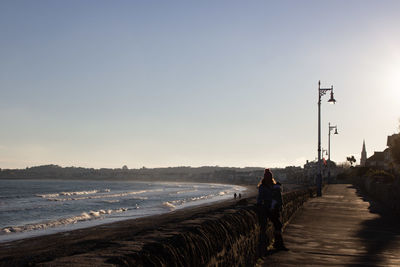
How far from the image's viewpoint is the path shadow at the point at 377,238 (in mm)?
7752

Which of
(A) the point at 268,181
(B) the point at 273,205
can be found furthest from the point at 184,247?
(A) the point at 268,181

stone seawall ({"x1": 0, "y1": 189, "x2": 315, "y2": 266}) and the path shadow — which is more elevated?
stone seawall ({"x1": 0, "y1": 189, "x2": 315, "y2": 266})

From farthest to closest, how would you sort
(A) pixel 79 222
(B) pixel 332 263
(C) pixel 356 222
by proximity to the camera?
(A) pixel 79 222, (C) pixel 356 222, (B) pixel 332 263

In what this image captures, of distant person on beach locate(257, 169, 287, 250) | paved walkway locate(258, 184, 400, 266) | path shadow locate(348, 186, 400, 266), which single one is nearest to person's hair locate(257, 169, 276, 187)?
distant person on beach locate(257, 169, 287, 250)

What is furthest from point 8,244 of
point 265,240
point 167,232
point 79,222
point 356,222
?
point 167,232

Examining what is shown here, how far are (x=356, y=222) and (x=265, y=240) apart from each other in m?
7.02

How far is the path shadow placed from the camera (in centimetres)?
775

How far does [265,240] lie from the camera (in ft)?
26.3

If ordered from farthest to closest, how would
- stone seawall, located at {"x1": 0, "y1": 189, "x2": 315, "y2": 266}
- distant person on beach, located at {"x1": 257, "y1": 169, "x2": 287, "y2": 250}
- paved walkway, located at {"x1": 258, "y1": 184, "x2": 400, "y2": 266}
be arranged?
1. distant person on beach, located at {"x1": 257, "y1": 169, "x2": 287, "y2": 250}
2. paved walkway, located at {"x1": 258, "y1": 184, "x2": 400, "y2": 266}
3. stone seawall, located at {"x1": 0, "y1": 189, "x2": 315, "y2": 266}

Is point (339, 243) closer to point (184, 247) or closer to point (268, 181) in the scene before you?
point (268, 181)

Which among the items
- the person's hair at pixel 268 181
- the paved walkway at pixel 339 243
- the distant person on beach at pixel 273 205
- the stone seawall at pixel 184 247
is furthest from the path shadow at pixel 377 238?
the person's hair at pixel 268 181

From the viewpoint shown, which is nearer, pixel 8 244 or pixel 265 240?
pixel 265 240

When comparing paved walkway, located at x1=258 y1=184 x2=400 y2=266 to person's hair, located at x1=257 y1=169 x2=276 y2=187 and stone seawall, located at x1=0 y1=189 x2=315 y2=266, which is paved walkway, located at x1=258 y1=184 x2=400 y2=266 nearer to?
stone seawall, located at x1=0 y1=189 x2=315 y2=266

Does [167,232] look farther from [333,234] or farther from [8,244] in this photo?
[8,244]
